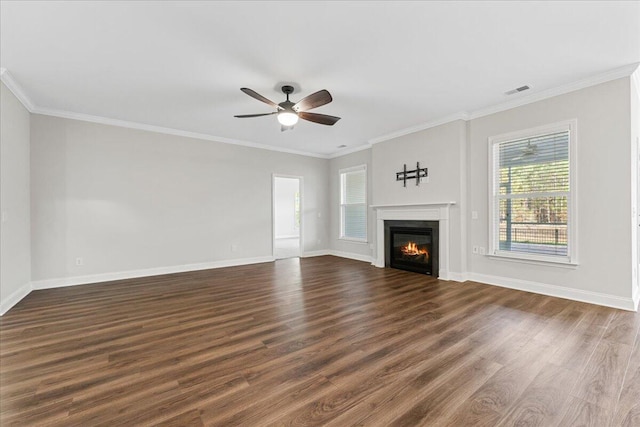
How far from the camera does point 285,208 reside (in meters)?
13.2

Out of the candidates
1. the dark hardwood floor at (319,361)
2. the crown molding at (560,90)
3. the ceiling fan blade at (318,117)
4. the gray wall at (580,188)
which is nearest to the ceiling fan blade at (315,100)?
the ceiling fan blade at (318,117)

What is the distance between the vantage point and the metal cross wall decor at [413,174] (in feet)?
17.0

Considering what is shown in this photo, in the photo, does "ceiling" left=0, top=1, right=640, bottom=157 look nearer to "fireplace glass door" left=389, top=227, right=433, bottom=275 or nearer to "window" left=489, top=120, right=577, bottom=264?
"window" left=489, top=120, right=577, bottom=264

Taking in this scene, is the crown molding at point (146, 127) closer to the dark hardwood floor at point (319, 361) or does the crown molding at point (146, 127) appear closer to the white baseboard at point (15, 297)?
the white baseboard at point (15, 297)

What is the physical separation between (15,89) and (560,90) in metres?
7.01

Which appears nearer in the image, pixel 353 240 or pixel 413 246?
pixel 413 246

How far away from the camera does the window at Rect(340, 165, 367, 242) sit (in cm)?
686

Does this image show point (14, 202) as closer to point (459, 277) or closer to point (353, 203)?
point (353, 203)

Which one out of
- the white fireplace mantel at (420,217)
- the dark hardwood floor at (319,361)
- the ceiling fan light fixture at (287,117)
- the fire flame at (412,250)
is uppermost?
the ceiling fan light fixture at (287,117)

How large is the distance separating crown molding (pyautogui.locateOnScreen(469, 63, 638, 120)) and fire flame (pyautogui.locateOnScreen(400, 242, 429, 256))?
2424 millimetres

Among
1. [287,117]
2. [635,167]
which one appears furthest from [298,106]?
[635,167]

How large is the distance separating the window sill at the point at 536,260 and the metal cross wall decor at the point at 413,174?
68.8 inches

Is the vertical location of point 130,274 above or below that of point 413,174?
below

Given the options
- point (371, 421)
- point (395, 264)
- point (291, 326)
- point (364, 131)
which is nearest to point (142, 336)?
point (291, 326)
